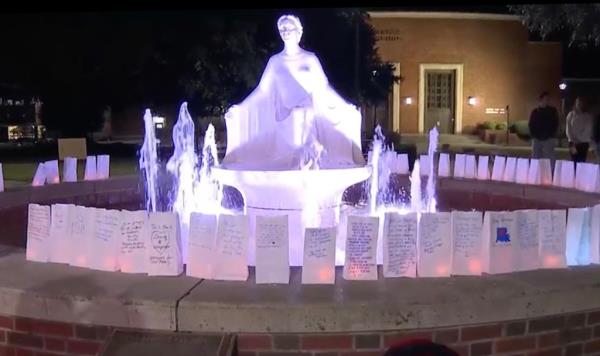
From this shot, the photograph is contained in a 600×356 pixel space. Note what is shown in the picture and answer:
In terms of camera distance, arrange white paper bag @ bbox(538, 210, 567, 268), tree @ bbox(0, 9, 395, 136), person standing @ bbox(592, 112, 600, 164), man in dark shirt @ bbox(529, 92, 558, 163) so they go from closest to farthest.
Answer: white paper bag @ bbox(538, 210, 567, 268) → man in dark shirt @ bbox(529, 92, 558, 163) → person standing @ bbox(592, 112, 600, 164) → tree @ bbox(0, 9, 395, 136)

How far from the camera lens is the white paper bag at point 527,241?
12.1 ft

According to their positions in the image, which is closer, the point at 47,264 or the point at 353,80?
the point at 47,264

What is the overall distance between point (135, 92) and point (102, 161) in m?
14.0

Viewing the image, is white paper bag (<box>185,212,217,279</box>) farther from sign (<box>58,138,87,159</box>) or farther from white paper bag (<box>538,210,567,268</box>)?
sign (<box>58,138,87,159</box>)

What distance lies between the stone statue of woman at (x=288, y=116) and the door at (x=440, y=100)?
28555 millimetres

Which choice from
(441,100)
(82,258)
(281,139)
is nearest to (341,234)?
(281,139)

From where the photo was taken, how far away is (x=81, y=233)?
386cm

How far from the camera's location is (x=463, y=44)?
3412 cm

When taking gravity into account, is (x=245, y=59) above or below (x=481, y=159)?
above

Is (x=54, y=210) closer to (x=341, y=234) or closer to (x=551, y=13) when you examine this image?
(x=341, y=234)

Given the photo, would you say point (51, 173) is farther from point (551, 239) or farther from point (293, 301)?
point (551, 239)

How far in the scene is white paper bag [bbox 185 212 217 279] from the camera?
11.7 feet

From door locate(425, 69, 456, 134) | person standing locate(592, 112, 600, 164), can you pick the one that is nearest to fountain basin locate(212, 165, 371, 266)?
person standing locate(592, 112, 600, 164)

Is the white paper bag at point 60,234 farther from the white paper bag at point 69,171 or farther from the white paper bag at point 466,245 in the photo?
the white paper bag at point 69,171
